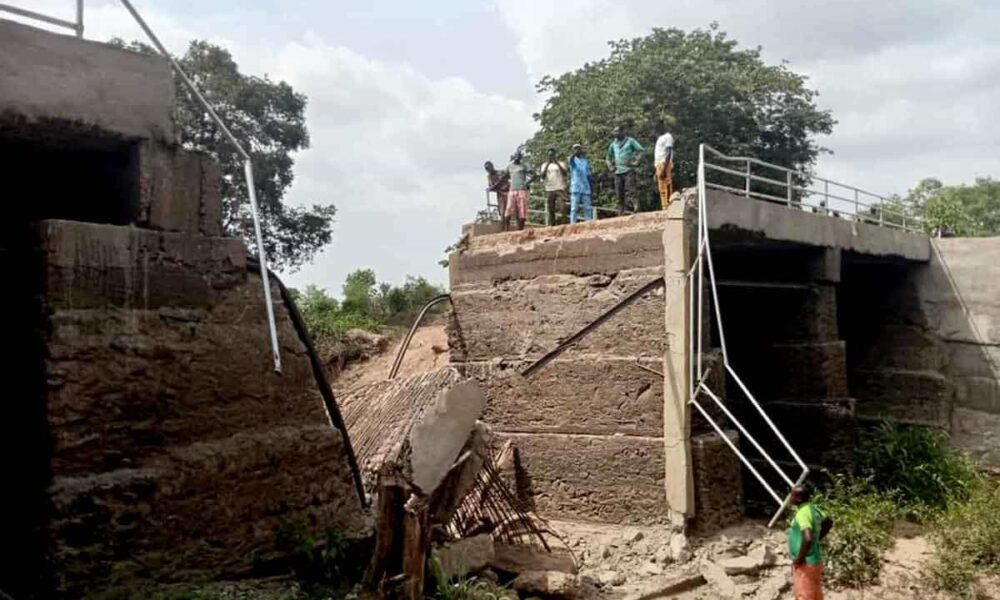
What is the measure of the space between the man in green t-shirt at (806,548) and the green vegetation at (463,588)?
251 centimetres

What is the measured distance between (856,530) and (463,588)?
17.3 feet

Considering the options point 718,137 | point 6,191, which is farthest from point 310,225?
point 6,191

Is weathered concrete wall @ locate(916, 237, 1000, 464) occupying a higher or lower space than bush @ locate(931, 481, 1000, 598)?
higher

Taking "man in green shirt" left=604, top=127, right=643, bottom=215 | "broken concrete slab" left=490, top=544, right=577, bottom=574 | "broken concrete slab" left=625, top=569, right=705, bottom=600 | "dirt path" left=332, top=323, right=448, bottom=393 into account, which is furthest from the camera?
"dirt path" left=332, top=323, right=448, bottom=393

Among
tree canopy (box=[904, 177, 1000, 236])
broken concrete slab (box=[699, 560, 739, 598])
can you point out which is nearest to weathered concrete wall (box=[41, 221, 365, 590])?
broken concrete slab (box=[699, 560, 739, 598])

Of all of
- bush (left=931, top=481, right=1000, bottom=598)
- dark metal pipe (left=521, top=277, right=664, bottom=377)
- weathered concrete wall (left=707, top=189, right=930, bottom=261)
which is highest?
weathered concrete wall (left=707, top=189, right=930, bottom=261)

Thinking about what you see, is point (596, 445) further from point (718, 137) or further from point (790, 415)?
point (718, 137)

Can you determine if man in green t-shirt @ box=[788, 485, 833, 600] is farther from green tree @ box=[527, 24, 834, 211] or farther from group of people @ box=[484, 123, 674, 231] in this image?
green tree @ box=[527, 24, 834, 211]

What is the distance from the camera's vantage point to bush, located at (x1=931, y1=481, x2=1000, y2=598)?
9.02m

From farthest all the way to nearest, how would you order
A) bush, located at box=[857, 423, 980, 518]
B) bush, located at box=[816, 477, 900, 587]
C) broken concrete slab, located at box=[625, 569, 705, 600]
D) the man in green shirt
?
bush, located at box=[857, 423, 980, 518]
the man in green shirt
bush, located at box=[816, 477, 900, 587]
broken concrete slab, located at box=[625, 569, 705, 600]

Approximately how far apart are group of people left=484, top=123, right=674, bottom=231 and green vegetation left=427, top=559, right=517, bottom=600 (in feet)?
17.7

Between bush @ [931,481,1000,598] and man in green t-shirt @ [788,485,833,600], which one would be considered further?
bush @ [931,481,1000,598]

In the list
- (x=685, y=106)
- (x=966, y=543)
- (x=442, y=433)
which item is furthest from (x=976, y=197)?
(x=442, y=433)

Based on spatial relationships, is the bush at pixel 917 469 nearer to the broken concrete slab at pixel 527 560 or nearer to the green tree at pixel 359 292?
the broken concrete slab at pixel 527 560
